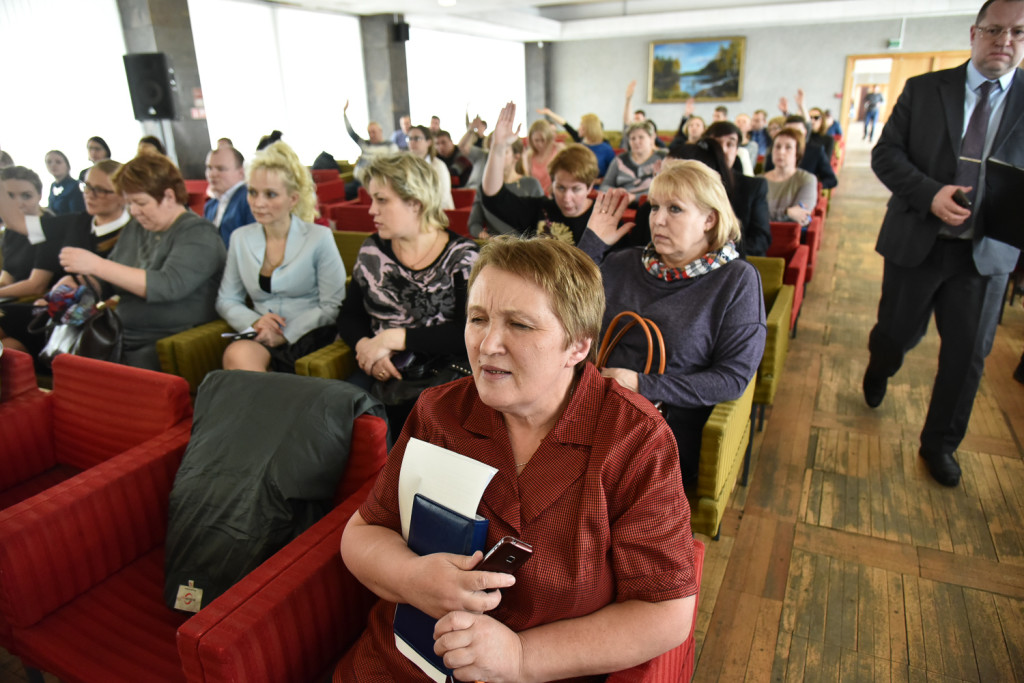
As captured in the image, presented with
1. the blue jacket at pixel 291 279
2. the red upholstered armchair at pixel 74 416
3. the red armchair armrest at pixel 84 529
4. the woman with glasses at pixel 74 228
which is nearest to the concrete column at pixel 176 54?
the woman with glasses at pixel 74 228

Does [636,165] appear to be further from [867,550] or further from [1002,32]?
[867,550]

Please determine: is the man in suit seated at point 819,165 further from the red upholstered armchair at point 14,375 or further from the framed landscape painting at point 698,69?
the framed landscape painting at point 698,69

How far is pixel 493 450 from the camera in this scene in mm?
1145

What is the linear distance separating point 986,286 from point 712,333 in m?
1.27

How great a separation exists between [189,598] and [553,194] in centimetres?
227

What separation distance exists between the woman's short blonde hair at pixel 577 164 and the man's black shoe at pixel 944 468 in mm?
1862

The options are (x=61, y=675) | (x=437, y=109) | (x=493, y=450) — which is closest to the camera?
(x=493, y=450)

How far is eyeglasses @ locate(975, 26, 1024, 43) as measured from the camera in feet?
7.13

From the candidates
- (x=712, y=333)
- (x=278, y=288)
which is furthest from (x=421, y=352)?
(x=712, y=333)

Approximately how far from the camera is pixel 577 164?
291 centimetres

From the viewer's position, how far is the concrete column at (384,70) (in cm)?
1131

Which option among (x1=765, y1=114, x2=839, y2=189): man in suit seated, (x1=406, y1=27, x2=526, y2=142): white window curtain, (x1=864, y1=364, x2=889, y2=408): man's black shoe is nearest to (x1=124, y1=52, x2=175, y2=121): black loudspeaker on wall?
(x1=406, y1=27, x2=526, y2=142): white window curtain

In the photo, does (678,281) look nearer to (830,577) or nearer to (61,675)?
(830,577)

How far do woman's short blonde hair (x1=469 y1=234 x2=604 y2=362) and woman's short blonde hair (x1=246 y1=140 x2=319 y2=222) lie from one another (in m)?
1.86
